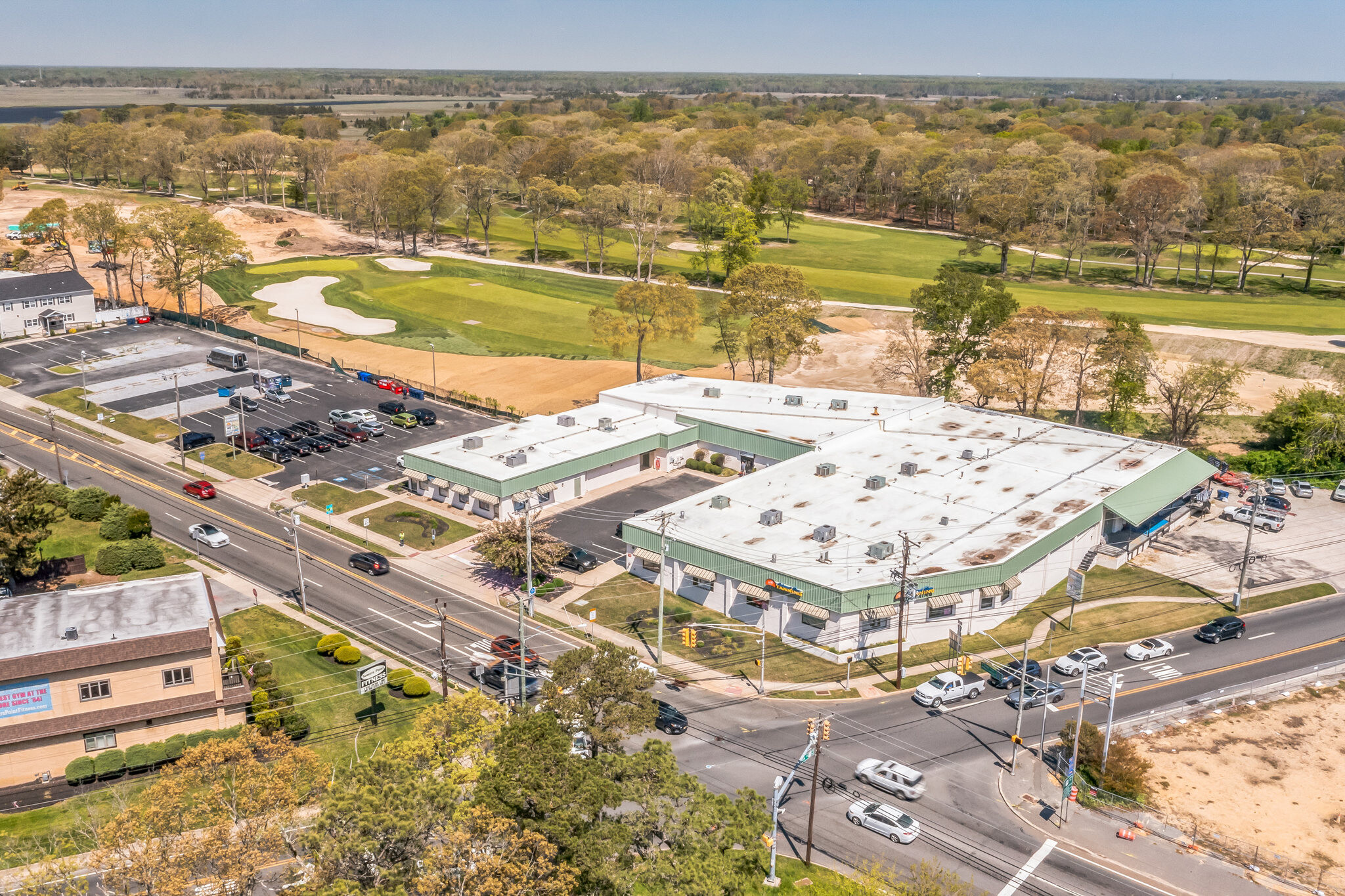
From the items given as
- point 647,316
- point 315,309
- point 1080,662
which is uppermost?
point 647,316

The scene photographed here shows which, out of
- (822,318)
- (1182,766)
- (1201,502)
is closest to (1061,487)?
(1201,502)

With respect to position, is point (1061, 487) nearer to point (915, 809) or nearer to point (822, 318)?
point (915, 809)

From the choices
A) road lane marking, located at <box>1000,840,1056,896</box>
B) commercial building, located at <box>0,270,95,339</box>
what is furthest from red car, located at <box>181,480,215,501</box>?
road lane marking, located at <box>1000,840,1056,896</box>

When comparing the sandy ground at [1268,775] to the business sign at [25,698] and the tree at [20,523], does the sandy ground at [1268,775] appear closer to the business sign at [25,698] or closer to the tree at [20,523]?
the business sign at [25,698]

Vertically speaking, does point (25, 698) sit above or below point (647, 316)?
below

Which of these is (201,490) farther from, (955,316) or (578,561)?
(955,316)

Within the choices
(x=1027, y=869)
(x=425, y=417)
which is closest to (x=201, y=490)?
(x=425, y=417)

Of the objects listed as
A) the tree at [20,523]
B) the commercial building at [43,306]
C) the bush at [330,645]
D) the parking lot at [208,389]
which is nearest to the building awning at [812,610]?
the bush at [330,645]
